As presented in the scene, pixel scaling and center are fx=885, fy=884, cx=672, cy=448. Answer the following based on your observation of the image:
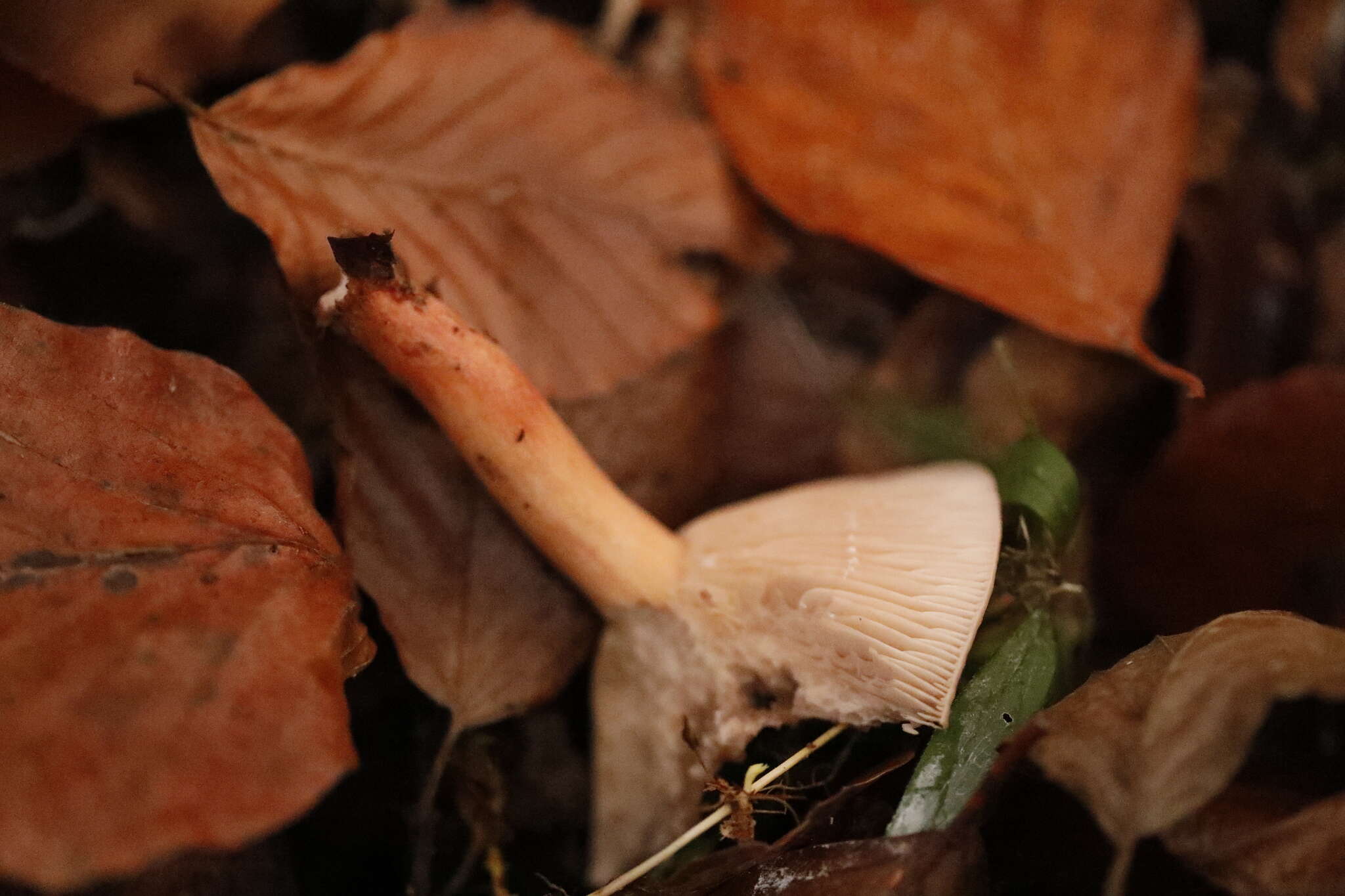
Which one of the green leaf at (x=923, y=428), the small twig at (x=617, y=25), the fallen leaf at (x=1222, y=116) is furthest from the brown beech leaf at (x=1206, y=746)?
the small twig at (x=617, y=25)

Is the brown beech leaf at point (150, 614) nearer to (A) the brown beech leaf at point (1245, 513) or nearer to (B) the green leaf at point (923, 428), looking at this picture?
(B) the green leaf at point (923, 428)

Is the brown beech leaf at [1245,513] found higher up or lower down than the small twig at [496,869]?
higher up

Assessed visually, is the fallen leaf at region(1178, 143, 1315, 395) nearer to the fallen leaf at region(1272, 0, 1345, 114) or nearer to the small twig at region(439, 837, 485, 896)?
the fallen leaf at region(1272, 0, 1345, 114)

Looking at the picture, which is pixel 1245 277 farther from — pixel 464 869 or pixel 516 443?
pixel 464 869

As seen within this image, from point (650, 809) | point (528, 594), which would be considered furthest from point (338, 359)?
point (650, 809)

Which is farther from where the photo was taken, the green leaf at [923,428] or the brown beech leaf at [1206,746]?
the green leaf at [923,428]

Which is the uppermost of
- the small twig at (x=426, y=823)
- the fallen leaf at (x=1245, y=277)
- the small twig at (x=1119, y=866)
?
the fallen leaf at (x=1245, y=277)
